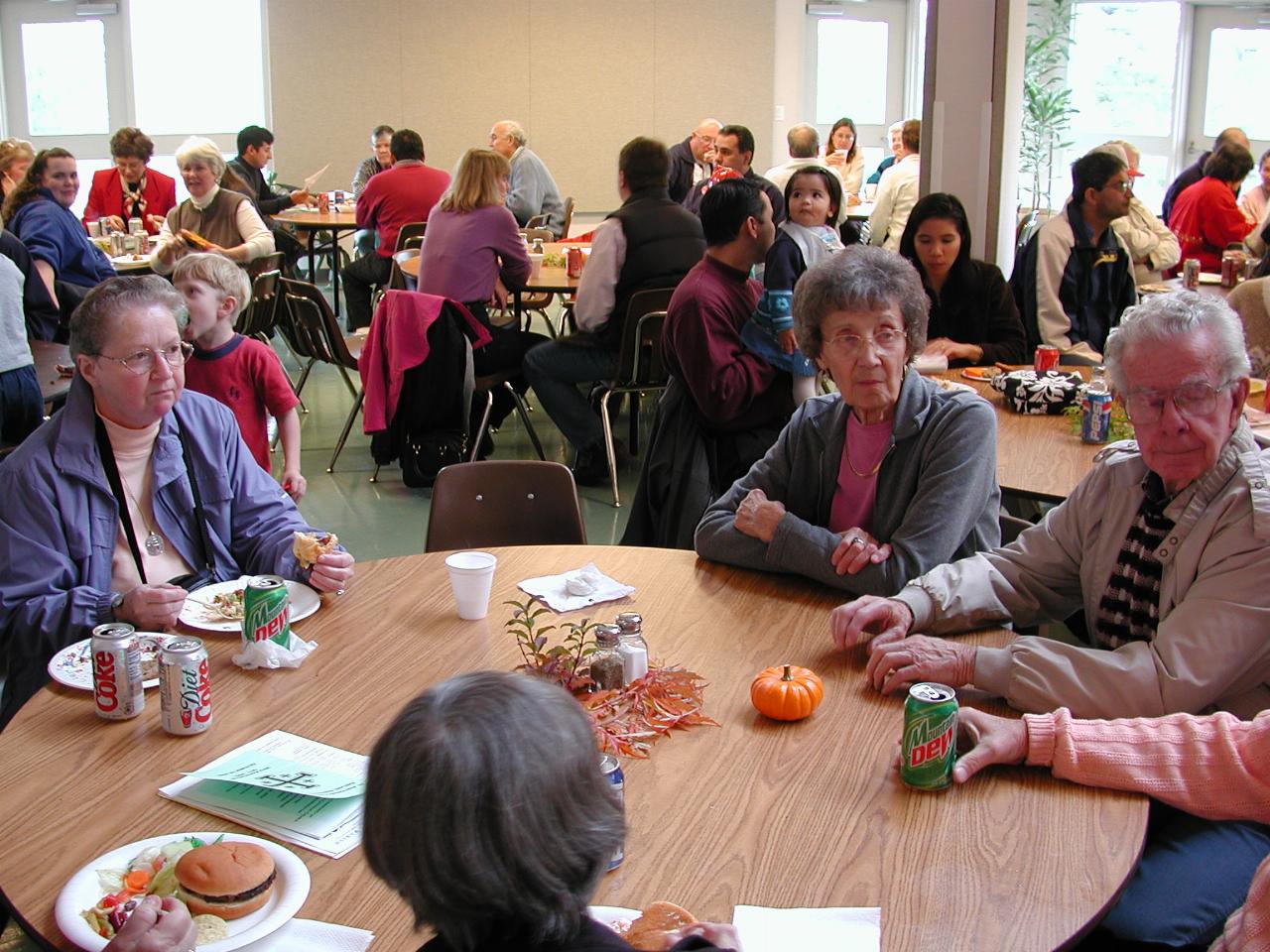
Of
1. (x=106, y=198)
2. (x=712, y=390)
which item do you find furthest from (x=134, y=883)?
→ (x=106, y=198)

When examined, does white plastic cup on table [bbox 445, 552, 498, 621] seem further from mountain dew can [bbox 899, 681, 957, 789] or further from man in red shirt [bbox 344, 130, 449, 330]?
man in red shirt [bbox 344, 130, 449, 330]

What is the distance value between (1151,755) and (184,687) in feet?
4.61

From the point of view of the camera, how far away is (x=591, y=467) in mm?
6098

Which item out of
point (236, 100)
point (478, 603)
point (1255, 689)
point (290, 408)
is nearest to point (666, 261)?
point (290, 408)

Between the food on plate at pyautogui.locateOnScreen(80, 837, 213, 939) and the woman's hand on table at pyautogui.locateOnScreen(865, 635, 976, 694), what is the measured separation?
3.49ft

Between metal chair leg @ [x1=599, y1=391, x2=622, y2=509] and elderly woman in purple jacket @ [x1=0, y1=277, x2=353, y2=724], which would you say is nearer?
elderly woman in purple jacket @ [x1=0, y1=277, x2=353, y2=724]

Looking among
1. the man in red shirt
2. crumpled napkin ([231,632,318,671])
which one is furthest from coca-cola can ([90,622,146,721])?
the man in red shirt

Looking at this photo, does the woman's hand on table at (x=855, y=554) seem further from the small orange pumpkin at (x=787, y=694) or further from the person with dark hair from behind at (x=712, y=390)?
the person with dark hair from behind at (x=712, y=390)

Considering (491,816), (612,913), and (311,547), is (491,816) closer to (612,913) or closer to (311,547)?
(612,913)

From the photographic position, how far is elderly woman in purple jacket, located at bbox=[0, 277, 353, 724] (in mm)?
2322

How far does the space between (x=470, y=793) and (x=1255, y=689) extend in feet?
4.91

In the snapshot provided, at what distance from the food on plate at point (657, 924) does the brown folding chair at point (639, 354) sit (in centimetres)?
428

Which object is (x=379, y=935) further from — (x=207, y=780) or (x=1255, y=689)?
(x=1255, y=689)

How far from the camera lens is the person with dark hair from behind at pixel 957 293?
4566 mm
